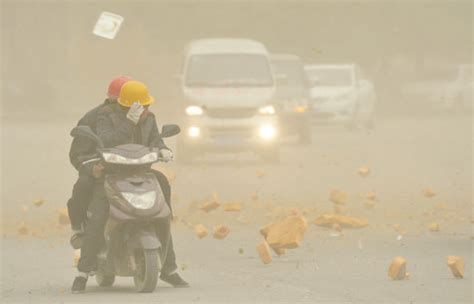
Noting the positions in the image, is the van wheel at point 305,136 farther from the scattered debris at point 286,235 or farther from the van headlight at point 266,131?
the scattered debris at point 286,235

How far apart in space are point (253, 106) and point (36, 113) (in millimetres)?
26538

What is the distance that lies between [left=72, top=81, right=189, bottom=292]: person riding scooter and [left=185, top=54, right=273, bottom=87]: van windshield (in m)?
15.9

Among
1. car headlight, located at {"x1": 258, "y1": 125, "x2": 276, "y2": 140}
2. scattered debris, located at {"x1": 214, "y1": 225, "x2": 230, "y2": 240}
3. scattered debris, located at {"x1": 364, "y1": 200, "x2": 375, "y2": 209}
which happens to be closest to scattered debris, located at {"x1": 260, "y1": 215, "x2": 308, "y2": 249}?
scattered debris, located at {"x1": 214, "y1": 225, "x2": 230, "y2": 240}

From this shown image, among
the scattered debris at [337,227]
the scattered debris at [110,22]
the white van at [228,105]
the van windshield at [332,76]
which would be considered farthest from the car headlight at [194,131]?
the van windshield at [332,76]

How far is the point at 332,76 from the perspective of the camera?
40969mm

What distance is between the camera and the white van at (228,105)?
88.0 feet

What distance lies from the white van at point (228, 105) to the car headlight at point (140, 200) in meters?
15.9

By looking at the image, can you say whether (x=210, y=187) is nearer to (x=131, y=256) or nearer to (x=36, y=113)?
(x=131, y=256)

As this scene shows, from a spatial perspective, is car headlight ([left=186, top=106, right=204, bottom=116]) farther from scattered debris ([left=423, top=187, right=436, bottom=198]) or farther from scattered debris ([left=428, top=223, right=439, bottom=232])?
scattered debris ([left=428, top=223, right=439, bottom=232])

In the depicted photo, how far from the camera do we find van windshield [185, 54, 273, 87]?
27203 millimetres

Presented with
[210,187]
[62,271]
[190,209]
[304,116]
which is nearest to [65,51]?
[304,116]

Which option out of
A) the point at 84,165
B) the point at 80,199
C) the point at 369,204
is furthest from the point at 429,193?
the point at 84,165

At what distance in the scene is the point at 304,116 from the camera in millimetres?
34062

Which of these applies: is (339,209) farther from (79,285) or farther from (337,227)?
(79,285)
